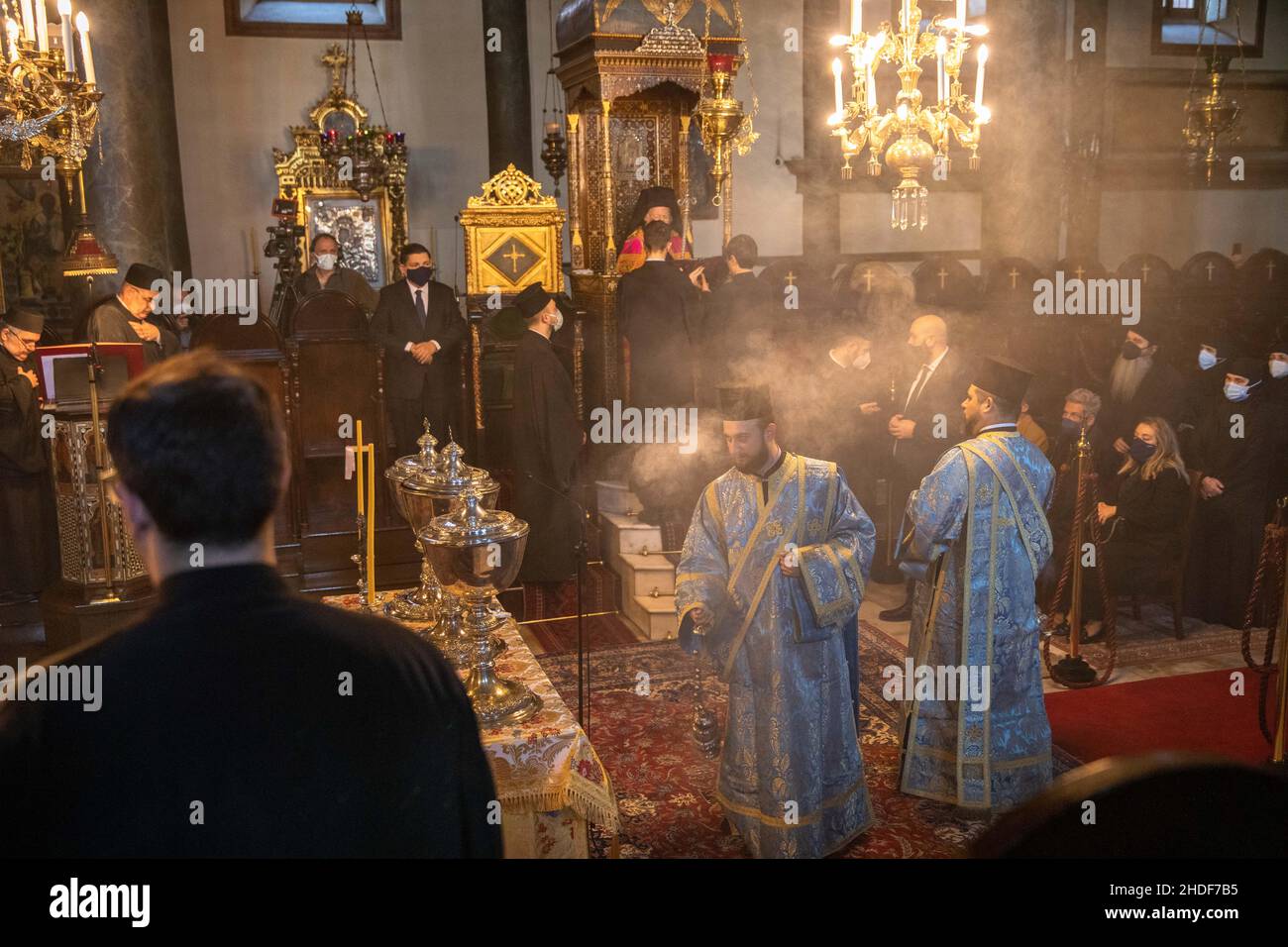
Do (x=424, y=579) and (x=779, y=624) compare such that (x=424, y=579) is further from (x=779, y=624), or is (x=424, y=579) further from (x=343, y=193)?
(x=343, y=193)

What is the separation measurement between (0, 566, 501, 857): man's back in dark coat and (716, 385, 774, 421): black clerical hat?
274 cm

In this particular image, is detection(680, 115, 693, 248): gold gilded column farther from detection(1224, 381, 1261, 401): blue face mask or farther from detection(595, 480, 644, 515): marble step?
detection(1224, 381, 1261, 401): blue face mask

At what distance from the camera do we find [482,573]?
322 centimetres

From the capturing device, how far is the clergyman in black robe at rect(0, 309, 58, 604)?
24.2ft

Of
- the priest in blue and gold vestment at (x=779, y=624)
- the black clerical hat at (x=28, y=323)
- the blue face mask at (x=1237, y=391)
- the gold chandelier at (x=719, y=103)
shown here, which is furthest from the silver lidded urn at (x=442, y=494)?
the blue face mask at (x=1237, y=391)

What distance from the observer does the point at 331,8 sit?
12.8 m

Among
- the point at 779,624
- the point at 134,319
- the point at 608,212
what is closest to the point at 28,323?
the point at 134,319

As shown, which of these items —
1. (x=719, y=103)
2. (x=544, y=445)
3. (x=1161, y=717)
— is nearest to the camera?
(x=1161, y=717)

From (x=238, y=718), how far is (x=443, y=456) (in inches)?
86.9

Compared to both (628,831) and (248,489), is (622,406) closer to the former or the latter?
(628,831)

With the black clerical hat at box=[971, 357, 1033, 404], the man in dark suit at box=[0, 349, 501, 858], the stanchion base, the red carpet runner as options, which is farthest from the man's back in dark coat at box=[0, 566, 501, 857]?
the stanchion base

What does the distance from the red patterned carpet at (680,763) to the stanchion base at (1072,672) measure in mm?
880

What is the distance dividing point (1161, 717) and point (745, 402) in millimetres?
3091

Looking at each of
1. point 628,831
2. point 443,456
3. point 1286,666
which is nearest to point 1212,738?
point 1286,666
